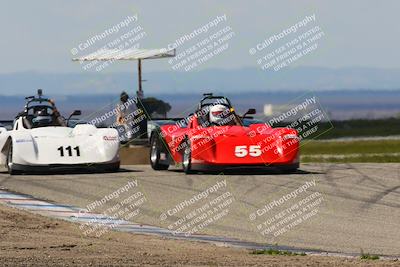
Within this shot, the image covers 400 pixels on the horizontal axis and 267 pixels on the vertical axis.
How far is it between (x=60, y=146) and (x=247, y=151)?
3408 mm

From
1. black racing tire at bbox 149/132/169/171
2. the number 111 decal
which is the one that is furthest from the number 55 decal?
the number 111 decal

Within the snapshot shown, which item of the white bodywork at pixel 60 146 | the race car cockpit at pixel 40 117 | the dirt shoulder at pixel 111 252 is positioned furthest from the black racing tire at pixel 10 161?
the dirt shoulder at pixel 111 252

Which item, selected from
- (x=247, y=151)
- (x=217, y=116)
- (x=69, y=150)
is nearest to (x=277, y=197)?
(x=247, y=151)

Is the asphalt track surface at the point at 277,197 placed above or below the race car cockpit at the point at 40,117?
below

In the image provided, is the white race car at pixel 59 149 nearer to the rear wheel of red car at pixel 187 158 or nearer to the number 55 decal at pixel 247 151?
the rear wheel of red car at pixel 187 158

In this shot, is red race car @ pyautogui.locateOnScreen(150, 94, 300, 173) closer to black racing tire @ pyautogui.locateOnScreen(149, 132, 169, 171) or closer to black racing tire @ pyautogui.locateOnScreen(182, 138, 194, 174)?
black racing tire @ pyautogui.locateOnScreen(182, 138, 194, 174)

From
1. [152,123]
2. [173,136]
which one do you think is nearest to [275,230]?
[173,136]

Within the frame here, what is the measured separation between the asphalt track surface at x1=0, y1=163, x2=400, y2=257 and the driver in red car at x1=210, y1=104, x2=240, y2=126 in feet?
3.50

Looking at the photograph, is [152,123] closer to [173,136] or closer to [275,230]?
[173,136]

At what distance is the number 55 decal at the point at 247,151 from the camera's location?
21141 millimetres

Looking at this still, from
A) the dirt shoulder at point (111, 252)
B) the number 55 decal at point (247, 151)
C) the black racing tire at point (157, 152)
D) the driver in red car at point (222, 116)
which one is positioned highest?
the dirt shoulder at point (111, 252)

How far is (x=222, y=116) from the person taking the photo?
22.5 meters

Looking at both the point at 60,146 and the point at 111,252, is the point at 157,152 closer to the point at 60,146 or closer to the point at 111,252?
the point at 60,146

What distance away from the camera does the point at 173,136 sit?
22188 mm
